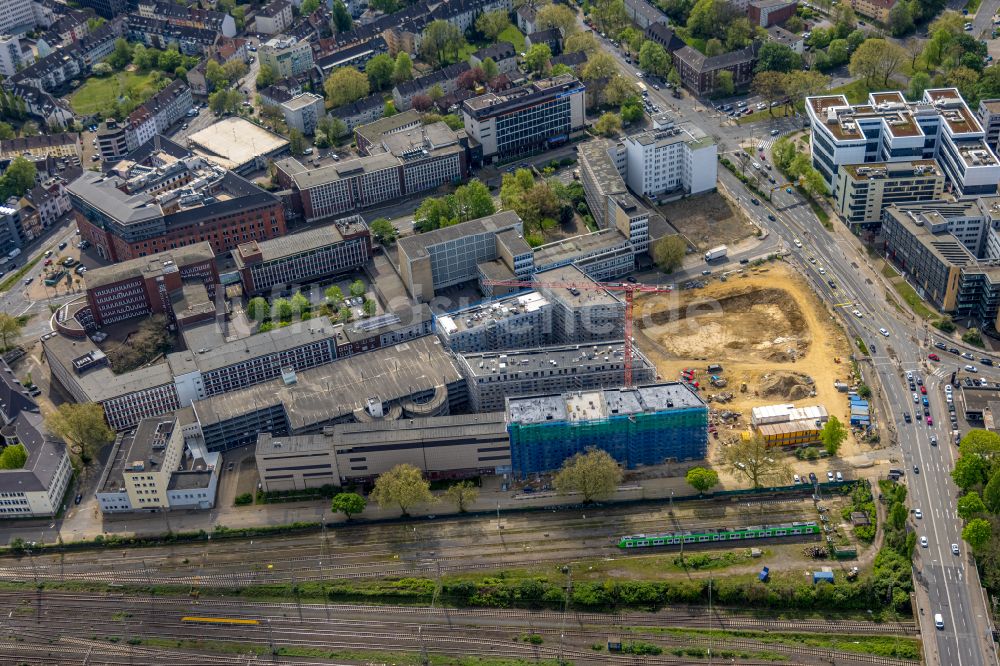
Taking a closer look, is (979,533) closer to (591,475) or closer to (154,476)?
(591,475)

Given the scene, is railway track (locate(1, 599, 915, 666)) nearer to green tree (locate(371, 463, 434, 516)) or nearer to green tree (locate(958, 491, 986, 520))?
green tree (locate(371, 463, 434, 516))

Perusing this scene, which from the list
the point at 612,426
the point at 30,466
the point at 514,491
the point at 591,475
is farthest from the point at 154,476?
the point at 612,426

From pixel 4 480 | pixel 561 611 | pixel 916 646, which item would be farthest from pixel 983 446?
pixel 4 480

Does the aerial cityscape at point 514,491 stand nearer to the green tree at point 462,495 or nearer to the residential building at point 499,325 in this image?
the residential building at point 499,325

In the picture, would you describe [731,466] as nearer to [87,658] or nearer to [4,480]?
[87,658]

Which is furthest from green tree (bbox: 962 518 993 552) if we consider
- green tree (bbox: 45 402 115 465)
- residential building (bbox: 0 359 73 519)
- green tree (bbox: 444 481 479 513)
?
residential building (bbox: 0 359 73 519)
